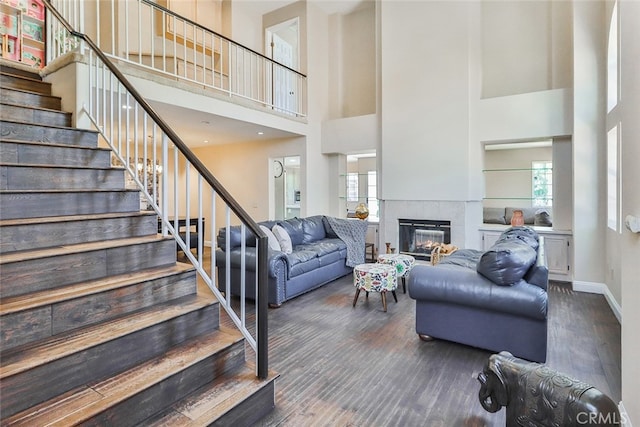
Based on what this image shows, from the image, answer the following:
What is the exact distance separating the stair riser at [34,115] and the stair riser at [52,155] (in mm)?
504

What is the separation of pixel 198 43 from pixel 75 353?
6749mm

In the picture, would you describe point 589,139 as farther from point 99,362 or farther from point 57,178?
point 57,178

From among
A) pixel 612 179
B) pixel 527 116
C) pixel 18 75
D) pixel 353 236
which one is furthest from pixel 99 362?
pixel 527 116

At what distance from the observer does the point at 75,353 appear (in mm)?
1605

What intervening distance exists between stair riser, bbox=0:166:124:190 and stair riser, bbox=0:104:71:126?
768 millimetres

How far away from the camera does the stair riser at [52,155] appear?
2.42 metres

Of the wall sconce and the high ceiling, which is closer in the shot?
the wall sconce

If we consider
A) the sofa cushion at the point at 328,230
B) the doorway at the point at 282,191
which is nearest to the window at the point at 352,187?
the doorway at the point at 282,191

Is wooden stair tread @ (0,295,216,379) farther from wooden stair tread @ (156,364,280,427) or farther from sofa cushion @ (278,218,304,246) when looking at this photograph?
sofa cushion @ (278,218,304,246)

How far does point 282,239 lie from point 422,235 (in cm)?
291

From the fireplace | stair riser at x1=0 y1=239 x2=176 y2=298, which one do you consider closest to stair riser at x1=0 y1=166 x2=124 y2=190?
stair riser at x1=0 y1=239 x2=176 y2=298

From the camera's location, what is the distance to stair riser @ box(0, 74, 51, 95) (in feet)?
10.2

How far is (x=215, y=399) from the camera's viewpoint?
1.83m

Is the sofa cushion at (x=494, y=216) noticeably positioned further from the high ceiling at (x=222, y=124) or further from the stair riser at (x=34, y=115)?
the stair riser at (x=34, y=115)
